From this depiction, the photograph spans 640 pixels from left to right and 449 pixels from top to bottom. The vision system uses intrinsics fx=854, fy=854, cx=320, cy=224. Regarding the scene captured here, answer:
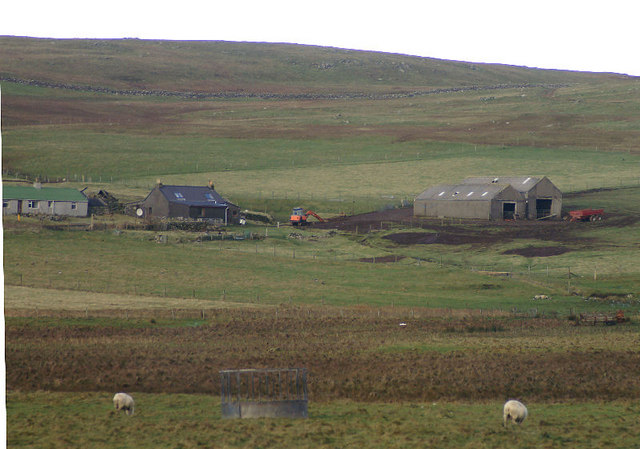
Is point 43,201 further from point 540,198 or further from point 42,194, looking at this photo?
point 540,198

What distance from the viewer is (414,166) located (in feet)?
410

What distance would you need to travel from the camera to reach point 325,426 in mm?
23625

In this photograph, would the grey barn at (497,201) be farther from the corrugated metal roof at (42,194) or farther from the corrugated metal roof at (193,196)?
the corrugated metal roof at (42,194)

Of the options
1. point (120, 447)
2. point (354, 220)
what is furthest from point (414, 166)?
point (120, 447)

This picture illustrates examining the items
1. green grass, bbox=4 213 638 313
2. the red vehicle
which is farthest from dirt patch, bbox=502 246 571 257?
the red vehicle

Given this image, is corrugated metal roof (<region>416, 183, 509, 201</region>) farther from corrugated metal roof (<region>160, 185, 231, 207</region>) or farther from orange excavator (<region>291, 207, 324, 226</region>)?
corrugated metal roof (<region>160, 185, 231, 207</region>)

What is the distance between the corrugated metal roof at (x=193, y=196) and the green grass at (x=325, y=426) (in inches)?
2583

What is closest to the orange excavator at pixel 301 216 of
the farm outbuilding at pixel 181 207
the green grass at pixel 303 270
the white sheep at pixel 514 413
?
the farm outbuilding at pixel 181 207

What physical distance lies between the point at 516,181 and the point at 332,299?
5293 cm

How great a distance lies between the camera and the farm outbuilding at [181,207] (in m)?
91.6

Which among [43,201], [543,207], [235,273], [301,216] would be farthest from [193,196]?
[543,207]

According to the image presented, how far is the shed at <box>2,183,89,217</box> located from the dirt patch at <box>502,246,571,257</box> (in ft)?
148

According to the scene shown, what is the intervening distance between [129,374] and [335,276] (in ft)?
108

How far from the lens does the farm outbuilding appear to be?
300 ft
